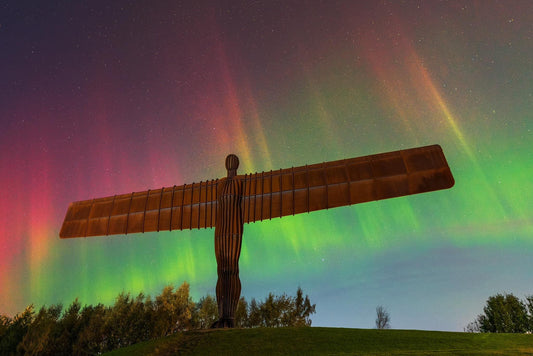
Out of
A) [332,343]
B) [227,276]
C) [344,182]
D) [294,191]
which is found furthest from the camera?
[294,191]

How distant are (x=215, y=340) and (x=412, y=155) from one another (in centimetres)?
1069

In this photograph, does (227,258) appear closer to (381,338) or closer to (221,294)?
(221,294)

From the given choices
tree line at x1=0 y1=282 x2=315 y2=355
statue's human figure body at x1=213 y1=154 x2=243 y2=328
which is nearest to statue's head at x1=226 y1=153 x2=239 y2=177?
statue's human figure body at x1=213 y1=154 x2=243 y2=328

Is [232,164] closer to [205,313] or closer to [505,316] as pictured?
[205,313]

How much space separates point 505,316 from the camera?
4959 centimetres

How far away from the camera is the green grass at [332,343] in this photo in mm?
12039

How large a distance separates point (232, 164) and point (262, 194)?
7.01 ft

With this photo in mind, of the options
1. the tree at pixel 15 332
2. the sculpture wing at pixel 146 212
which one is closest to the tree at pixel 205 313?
the tree at pixel 15 332

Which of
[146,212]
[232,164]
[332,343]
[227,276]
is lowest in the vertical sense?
[332,343]

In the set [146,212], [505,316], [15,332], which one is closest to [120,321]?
[15,332]

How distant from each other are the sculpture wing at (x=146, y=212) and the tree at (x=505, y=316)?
160ft

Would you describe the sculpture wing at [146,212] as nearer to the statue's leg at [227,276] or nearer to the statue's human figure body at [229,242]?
the statue's human figure body at [229,242]

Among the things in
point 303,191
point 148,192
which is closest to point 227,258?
point 303,191

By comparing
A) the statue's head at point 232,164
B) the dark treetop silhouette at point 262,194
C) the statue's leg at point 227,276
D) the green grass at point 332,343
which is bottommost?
the green grass at point 332,343
